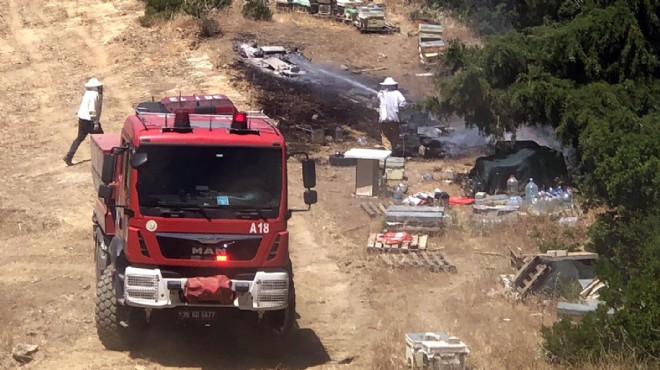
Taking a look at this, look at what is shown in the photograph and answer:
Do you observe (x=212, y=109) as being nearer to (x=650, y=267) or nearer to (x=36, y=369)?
(x=36, y=369)

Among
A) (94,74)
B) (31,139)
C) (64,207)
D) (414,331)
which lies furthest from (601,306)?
(94,74)

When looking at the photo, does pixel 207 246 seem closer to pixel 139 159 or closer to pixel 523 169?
pixel 139 159

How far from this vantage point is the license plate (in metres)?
11.3

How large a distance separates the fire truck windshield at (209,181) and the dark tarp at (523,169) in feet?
30.9

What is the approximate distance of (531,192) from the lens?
19031mm

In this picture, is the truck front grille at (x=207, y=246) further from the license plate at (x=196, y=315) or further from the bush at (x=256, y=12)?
the bush at (x=256, y=12)

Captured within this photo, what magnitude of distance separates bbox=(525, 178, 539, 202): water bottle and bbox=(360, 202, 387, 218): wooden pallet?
248cm

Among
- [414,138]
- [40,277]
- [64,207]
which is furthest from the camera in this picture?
[414,138]

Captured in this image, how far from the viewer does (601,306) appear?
11.1 meters

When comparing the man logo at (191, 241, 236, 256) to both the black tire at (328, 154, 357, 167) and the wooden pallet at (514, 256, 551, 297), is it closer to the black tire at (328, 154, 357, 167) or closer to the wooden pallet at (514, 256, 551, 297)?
the wooden pallet at (514, 256, 551, 297)

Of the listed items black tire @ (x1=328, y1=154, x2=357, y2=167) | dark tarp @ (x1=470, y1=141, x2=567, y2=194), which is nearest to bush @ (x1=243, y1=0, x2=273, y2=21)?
black tire @ (x1=328, y1=154, x2=357, y2=167)

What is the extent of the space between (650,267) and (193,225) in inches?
186

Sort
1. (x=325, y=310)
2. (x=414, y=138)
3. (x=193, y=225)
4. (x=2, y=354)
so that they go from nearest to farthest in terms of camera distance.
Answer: (x=193, y=225), (x=2, y=354), (x=325, y=310), (x=414, y=138)

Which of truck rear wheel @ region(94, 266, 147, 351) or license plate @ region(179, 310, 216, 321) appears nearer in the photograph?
license plate @ region(179, 310, 216, 321)
